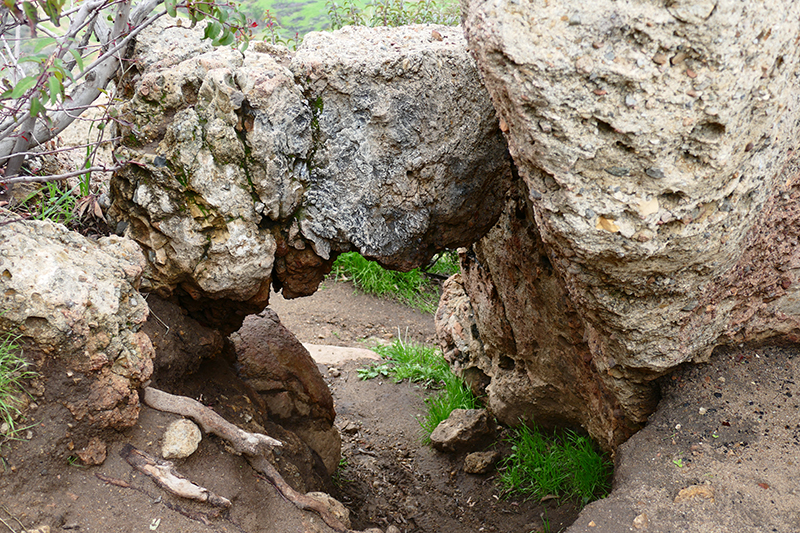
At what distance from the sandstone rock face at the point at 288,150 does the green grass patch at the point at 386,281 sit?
14.3 ft

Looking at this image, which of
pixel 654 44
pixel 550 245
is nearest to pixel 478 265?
pixel 550 245

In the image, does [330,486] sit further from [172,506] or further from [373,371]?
[373,371]

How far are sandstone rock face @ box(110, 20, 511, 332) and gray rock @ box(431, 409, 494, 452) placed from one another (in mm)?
2159

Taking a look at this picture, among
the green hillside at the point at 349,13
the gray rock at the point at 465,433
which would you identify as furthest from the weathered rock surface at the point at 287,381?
the green hillside at the point at 349,13

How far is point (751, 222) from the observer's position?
2328 millimetres

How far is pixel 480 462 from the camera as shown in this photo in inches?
181

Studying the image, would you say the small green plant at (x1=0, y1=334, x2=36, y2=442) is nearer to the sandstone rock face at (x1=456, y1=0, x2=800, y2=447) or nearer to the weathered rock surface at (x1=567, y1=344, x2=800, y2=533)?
the sandstone rock face at (x1=456, y1=0, x2=800, y2=447)

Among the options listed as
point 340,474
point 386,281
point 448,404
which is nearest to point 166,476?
point 340,474

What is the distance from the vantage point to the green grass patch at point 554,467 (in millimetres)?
3969

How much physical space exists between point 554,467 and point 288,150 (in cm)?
283

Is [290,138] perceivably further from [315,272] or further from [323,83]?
[315,272]

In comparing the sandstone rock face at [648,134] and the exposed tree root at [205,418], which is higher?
the sandstone rock face at [648,134]

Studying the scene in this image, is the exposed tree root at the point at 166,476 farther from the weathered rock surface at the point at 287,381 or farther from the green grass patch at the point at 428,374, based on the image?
the green grass patch at the point at 428,374

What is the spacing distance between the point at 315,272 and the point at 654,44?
6.71 ft
